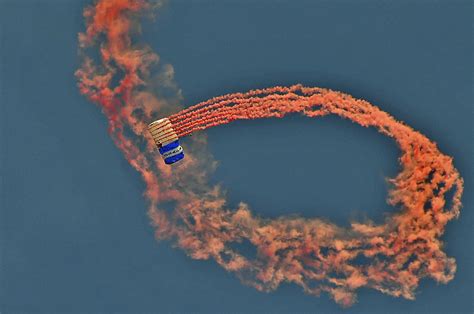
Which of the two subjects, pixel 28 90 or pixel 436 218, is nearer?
pixel 436 218

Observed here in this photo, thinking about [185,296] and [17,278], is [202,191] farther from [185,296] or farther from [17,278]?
[17,278]

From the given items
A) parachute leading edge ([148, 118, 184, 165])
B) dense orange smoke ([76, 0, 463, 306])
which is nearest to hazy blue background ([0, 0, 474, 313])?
dense orange smoke ([76, 0, 463, 306])

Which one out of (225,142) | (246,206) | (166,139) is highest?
(225,142)

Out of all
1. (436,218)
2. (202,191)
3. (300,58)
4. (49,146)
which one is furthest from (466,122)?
(49,146)

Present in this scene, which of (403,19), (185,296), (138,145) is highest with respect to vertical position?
(403,19)

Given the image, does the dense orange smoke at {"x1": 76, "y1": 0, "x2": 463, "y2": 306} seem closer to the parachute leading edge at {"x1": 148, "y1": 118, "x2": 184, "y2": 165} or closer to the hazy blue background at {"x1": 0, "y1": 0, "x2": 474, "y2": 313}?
the hazy blue background at {"x1": 0, "y1": 0, "x2": 474, "y2": 313}

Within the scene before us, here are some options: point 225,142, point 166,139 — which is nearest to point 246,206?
point 225,142

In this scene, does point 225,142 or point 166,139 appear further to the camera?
point 225,142

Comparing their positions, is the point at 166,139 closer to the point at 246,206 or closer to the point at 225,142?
the point at 225,142
